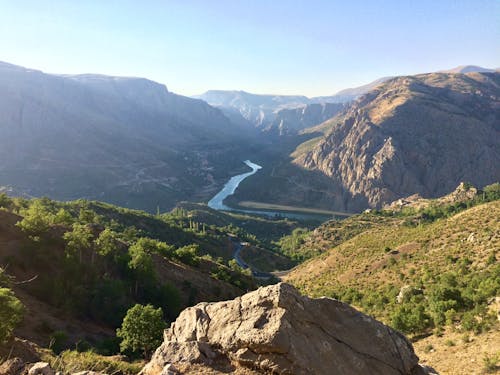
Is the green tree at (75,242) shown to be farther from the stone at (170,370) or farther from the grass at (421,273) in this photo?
the grass at (421,273)

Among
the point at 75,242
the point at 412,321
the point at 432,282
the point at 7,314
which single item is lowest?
the point at 432,282

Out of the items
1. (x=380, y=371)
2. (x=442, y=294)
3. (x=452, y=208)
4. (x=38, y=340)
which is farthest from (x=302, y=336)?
(x=452, y=208)

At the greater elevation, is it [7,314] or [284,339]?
[284,339]

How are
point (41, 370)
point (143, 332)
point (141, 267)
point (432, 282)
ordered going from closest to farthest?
point (41, 370) < point (143, 332) < point (141, 267) < point (432, 282)

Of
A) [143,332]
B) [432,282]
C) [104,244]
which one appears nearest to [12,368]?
[143,332]

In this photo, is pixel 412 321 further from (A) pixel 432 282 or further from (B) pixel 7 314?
(B) pixel 7 314

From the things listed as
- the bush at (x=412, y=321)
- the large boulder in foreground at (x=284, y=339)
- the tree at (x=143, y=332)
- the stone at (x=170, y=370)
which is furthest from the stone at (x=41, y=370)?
the bush at (x=412, y=321)

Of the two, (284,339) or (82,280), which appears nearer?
(284,339)

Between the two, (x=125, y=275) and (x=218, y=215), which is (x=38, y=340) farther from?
(x=218, y=215)

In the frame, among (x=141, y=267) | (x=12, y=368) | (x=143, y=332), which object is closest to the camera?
(x=12, y=368)
